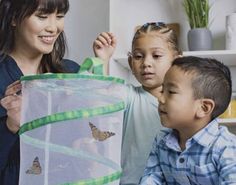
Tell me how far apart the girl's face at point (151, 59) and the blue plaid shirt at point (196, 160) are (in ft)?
0.63

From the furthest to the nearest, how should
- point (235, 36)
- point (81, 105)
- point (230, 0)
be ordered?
point (230, 0) → point (235, 36) → point (81, 105)

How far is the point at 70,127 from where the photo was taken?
2.15 feet

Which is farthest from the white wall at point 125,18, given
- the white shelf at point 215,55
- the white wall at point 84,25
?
the white shelf at point 215,55

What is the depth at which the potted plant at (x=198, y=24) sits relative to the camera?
5.84 ft

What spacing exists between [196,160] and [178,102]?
138 millimetres

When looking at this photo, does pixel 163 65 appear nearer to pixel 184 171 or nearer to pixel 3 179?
pixel 184 171

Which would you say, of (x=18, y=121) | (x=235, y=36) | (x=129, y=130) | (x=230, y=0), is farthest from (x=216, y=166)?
(x=230, y=0)

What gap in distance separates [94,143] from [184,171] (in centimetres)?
39

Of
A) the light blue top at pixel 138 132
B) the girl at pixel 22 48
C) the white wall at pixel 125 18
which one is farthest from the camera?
the white wall at pixel 125 18

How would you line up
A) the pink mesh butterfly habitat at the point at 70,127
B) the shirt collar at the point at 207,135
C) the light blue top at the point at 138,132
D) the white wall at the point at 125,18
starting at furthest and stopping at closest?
the white wall at the point at 125,18 → the light blue top at the point at 138,132 → the shirt collar at the point at 207,135 → the pink mesh butterfly habitat at the point at 70,127

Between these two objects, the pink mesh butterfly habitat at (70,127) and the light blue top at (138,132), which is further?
the light blue top at (138,132)

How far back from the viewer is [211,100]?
3.38 feet

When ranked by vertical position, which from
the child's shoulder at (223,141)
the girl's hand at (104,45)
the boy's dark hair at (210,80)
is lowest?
the child's shoulder at (223,141)

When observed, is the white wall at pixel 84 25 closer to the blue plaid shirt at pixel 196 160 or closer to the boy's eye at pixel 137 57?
the boy's eye at pixel 137 57
